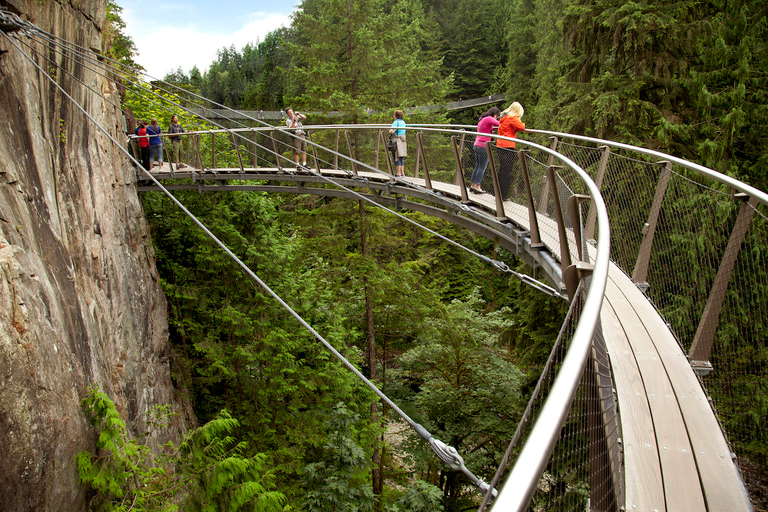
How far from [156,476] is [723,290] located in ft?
22.7

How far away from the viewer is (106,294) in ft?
26.7

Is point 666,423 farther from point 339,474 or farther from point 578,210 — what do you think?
point 339,474

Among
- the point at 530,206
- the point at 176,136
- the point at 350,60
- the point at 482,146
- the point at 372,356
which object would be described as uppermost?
the point at 350,60

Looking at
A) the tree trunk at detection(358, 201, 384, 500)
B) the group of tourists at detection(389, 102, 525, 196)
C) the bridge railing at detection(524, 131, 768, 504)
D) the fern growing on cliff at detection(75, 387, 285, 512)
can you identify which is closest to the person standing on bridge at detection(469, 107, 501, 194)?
the group of tourists at detection(389, 102, 525, 196)

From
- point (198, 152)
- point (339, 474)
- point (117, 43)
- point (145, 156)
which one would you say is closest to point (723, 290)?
point (339, 474)

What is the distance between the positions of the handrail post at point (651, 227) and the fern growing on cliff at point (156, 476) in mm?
5452

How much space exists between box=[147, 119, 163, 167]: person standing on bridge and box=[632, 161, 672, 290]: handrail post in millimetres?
10851

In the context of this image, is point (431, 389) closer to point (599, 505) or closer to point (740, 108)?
point (740, 108)

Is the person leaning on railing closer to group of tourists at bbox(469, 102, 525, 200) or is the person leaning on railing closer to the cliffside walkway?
group of tourists at bbox(469, 102, 525, 200)

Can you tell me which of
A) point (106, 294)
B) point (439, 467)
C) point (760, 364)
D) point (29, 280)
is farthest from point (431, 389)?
point (760, 364)

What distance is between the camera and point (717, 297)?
274 cm

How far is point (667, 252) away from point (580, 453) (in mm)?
2735

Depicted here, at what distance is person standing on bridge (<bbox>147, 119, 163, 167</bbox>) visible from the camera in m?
11.6

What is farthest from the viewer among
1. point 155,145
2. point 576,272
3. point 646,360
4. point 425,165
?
point 155,145
